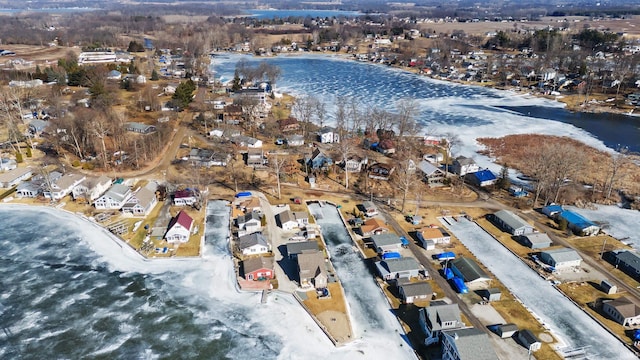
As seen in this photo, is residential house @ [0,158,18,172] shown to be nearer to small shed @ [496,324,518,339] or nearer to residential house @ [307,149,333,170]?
residential house @ [307,149,333,170]

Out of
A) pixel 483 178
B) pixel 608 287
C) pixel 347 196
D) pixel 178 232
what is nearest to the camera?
pixel 608 287

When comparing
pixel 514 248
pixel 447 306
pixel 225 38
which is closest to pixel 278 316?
pixel 447 306

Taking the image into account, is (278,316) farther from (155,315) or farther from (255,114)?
(255,114)

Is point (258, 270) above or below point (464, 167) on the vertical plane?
below

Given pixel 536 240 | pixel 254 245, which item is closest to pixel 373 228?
pixel 254 245

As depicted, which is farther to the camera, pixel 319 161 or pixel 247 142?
pixel 247 142

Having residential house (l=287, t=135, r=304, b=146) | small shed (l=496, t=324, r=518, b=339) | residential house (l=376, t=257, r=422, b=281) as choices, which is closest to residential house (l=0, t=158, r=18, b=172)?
residential house (l=287, t=135, r=304, b=146)

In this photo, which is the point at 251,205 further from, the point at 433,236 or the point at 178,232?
the point at 433,236
